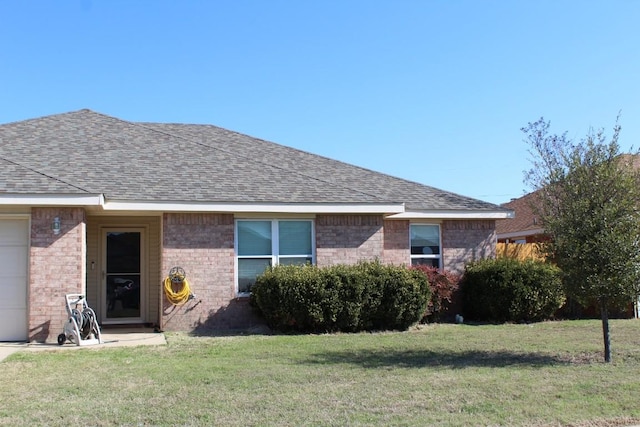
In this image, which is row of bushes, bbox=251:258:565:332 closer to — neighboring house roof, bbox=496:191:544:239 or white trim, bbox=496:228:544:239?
white trim, bbox=496:228:544:239

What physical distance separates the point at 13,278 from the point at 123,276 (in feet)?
12.2

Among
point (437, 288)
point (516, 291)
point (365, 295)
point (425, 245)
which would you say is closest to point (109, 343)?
point (365, 295)

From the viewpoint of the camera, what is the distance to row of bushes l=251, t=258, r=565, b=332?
13.0 metres

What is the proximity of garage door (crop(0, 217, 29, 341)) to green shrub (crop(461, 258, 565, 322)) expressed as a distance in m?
10.3

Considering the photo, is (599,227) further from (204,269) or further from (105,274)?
(105,274)

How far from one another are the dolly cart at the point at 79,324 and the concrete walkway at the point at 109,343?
0.15 m

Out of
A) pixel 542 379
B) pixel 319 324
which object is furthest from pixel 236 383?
pixel 319 324

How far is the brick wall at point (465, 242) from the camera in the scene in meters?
16.8

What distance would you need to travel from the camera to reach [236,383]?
Answer: 788 cm

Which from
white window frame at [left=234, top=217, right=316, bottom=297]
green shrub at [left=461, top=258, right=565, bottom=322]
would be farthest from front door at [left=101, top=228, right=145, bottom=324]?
green shrub at [left=461, top=258, right=565, bottom=322]

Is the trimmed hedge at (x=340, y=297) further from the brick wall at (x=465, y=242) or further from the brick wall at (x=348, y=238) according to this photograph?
the brick wall at (x=465, y=242)

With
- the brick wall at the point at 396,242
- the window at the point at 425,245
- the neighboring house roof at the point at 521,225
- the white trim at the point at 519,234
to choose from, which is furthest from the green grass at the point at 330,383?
the neighboring house roof at the point at 521,225

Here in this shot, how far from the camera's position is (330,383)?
7.85 meters

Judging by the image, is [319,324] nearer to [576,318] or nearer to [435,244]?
[435,244]
